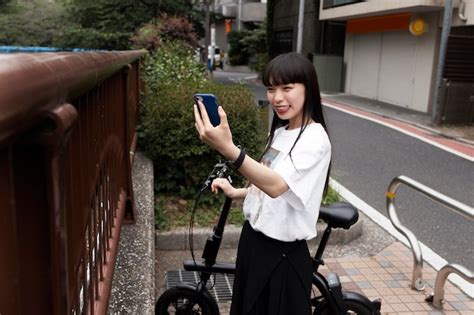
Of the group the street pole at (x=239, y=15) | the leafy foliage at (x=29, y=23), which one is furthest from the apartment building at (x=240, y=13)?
the leafy foliage at (x=29, y=23)

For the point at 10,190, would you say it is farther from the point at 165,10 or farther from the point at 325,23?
the point at 325,23

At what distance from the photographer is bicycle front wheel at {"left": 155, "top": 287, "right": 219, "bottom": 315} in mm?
2961

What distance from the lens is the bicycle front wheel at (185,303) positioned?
2.96 meters

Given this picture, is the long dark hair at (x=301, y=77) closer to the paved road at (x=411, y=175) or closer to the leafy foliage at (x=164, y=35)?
the paved road at (x=411, y=175)

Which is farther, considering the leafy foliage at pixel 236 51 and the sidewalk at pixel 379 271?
the leafy foliage at pixel 236 51

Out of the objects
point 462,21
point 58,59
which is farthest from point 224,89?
point 462,21

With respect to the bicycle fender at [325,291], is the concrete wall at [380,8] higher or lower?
higher

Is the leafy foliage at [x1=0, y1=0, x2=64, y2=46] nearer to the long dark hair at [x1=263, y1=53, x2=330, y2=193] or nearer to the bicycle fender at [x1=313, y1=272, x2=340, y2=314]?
the bicycle fender at [x1=313, y1=272, x2=340, y2=314]

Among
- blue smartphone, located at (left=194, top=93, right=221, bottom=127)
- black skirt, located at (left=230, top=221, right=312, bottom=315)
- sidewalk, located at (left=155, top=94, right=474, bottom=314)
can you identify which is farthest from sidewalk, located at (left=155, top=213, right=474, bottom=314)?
blue smartphone, located at (left=194, top=93, right=221, bottom=127)

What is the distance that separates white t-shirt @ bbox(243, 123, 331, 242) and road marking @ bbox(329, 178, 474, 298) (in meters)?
2.40

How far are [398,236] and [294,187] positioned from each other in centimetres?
336

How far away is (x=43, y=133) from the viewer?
2.51 ft

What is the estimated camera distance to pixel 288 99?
211 cm

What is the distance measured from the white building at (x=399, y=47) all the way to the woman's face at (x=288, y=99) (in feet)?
40.0
